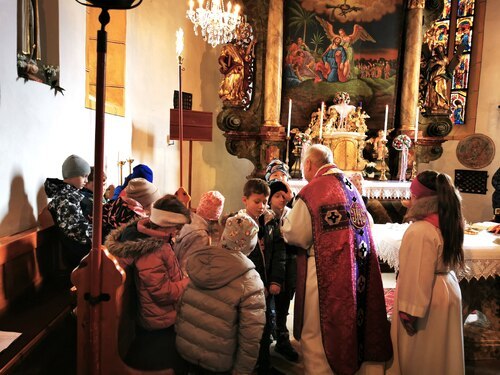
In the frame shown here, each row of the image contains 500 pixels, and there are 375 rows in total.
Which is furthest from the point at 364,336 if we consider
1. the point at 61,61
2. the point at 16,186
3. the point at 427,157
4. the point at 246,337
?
the point at 427,157

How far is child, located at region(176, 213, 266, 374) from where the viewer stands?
7.07 feet

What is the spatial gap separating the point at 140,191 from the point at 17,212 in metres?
0.89

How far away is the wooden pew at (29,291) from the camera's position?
2.18 meters

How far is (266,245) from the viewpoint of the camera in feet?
10.2

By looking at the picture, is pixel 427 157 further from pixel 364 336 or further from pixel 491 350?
pixel 364 336

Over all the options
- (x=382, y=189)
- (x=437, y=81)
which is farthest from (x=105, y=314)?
(x=437, y=81)

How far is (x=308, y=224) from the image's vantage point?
2.76 metres

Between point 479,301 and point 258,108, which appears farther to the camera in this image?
point 258,108

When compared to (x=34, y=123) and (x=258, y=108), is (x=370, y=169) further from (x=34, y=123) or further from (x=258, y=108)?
(x=34, y=123)

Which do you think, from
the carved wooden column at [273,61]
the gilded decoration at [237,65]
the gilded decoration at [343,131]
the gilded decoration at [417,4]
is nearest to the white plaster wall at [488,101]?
the gilded decoration at [417,4]

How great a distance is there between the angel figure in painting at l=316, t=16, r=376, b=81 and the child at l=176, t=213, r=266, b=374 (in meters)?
6.97

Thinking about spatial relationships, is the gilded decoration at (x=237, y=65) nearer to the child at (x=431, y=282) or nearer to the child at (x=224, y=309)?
the child at (x=431, y=282)

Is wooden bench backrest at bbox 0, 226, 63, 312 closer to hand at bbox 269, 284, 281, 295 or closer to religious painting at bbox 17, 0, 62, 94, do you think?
religious painting at bbox 17, 0, 62, 94

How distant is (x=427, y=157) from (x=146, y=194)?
7087 mm
